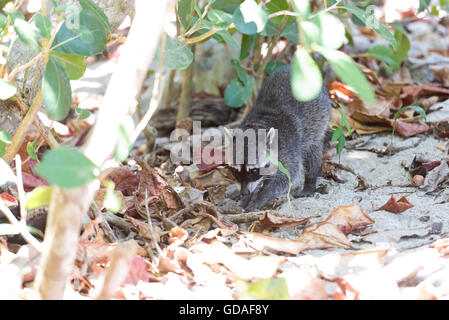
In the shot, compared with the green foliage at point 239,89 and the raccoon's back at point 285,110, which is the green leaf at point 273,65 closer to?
the raccoon's back at point 285,110

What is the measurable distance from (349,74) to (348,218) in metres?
1.50

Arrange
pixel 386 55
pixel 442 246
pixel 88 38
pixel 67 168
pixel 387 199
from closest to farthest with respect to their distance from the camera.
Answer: pixel 67 168
pixel 88 38
pixel 442 246
pixel 387 199
pixel 386 55

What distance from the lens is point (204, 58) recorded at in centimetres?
654

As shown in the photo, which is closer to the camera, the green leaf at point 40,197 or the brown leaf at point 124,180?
the green leaf at point 40,197

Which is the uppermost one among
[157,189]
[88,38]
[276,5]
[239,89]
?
[88,38]

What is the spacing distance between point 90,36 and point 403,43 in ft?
13.2

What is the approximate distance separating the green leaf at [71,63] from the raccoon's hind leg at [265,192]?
1821 millimetres

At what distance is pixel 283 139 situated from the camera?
15.1ft

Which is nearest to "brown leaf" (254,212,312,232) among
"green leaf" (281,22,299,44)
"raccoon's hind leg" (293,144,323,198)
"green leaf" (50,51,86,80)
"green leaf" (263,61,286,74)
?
"raccoon's hind leg" (293,144,323,198)

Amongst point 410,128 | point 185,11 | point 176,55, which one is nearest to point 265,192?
point 410,128

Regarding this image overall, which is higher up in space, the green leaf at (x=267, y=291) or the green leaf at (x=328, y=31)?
the green leaf at (x=328, y=31)

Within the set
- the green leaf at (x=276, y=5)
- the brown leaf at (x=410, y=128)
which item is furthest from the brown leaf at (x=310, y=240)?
the brown leaf at (x=410, y=128)

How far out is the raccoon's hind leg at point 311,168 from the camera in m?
4.24

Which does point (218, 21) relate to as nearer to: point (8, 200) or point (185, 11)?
point (185, 11)
